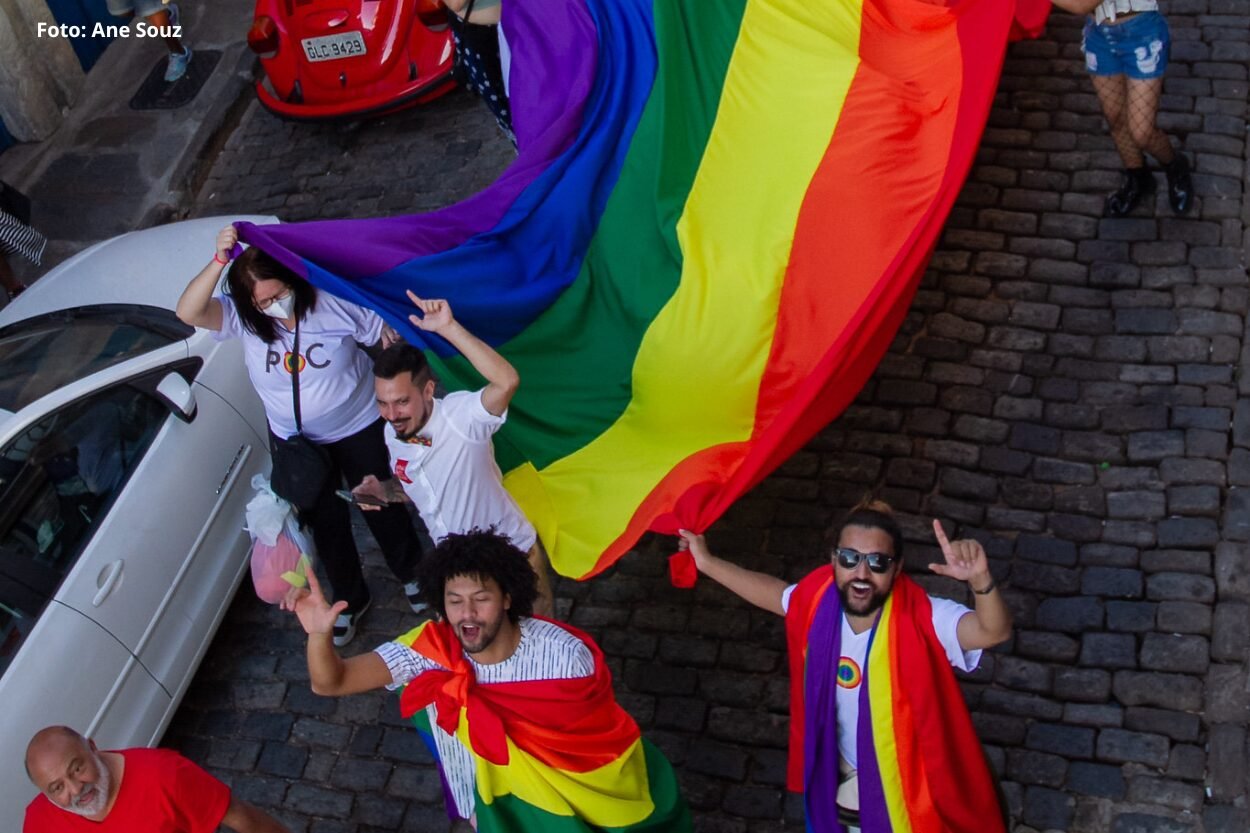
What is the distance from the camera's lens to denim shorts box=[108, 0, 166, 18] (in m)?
10.3

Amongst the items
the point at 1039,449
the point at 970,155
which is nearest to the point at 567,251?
the point at 970,155

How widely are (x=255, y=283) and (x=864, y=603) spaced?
2617mm

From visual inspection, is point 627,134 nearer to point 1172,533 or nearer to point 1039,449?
point 1039,449

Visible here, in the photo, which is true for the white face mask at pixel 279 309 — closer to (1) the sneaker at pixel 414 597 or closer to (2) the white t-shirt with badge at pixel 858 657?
(1) the sneaker at pixel 414 597

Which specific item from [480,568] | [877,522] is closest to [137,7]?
[480,568]

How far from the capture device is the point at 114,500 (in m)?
6.10

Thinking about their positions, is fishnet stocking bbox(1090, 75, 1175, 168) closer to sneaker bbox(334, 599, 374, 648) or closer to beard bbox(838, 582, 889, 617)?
beard bbox(838, 582, 889, 617)

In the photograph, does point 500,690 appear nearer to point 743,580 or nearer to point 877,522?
point 743,580

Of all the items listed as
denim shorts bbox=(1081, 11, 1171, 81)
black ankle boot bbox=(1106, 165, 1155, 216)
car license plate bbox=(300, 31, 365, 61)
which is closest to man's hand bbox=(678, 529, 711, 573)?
denim shorts bbox=(1081, 11, 1171, 81)

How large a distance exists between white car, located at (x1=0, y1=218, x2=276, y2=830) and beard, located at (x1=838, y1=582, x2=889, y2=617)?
10.2 ft

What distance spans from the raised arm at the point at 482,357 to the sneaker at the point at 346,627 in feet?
6.29

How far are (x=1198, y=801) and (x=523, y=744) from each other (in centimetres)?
255

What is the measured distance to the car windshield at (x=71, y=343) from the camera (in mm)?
6242

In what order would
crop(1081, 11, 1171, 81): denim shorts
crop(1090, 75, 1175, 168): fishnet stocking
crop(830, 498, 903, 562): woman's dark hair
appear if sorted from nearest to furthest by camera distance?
crop(830, 498, 903, 562): woman's dark hair
crop(1081, 11, 1171, 81): denim shorts
crop(1090, 75, 1175, 168): fishnet stocking
